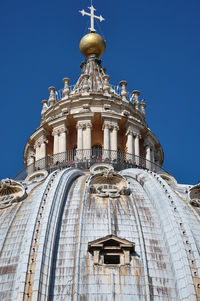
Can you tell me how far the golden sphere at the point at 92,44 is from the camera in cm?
5331

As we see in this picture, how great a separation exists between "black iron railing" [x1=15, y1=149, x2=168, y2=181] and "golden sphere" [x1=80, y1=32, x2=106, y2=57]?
38.6ft

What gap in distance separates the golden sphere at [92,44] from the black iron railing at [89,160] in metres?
11.8

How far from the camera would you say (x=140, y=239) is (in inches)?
1281

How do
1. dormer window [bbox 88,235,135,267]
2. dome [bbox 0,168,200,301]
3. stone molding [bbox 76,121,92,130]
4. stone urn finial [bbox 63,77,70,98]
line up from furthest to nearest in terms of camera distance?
stone urn finial [bbox 63,77,70,98]
stone molding [bbox 76,121,92,130]
dormer window [bbox 88,235,135,267]
dome [bbox 0,168,200,301]

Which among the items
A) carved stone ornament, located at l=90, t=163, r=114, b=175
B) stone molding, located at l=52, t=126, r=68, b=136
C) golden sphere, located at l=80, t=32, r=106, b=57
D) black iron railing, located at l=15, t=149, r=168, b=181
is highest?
golden sphere, located at l=80, t=32, r=106, b=57

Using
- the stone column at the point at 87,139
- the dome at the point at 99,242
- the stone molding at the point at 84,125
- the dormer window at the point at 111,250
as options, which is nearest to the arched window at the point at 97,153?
the stone column at the point at 87,139

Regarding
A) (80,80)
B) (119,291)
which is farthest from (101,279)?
(80,80)

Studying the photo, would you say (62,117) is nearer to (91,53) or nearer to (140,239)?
(91,53)

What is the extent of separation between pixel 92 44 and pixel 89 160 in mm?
13463

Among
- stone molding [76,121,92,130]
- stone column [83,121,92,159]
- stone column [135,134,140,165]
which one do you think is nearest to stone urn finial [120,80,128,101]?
stone column [135,134,140,165]

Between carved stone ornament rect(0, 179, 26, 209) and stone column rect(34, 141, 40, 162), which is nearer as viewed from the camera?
carved stone ornament rect(0, 179, 26, 209)

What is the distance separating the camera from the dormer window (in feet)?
102

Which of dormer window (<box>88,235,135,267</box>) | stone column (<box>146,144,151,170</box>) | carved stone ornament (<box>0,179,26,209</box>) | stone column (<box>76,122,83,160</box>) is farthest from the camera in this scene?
stone column (<box>146,144,151,170</box>)

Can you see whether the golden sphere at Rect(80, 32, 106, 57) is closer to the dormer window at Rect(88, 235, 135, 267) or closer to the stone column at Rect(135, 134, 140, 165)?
the stone column at Rect(135, 134, 140, 165)
